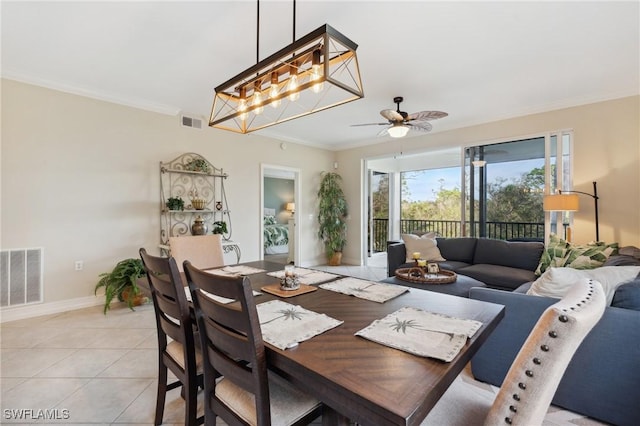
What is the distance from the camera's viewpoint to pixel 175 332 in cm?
147

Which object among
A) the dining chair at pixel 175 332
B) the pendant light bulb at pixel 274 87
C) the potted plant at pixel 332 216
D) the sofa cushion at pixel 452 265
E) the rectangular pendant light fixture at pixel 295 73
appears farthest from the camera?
the potted plant at pixel 332 216

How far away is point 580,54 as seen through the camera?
8.98 ft

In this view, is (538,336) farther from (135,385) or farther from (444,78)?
(444,78)

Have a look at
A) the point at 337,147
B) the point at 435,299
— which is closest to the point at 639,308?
the point at 435,299

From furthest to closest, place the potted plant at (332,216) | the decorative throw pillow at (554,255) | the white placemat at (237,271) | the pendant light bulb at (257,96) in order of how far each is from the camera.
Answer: the potted plant at (332,216) → the decorative throw pillow at (554,255) → the white placemat at (237,271) → the pendant light bulb at (257,96)

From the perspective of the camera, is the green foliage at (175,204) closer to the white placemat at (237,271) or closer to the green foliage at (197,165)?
the green foliage at (197,165)

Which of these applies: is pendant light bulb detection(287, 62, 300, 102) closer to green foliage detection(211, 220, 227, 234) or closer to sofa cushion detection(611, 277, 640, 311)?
sofa cushion detection(611, 277, 640, 311)

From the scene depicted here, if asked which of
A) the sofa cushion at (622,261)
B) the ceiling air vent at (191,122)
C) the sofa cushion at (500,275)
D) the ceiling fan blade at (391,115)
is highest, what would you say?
the ceiling air vent at (191,122)

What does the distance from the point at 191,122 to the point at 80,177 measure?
1.60 metres

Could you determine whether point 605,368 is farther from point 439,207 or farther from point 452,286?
point 439,207

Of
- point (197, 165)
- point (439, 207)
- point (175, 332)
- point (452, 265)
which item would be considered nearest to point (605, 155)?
point (452, 265)

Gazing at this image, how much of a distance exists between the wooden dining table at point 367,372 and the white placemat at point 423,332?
0.02 metres

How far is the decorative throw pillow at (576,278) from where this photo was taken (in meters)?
1.79

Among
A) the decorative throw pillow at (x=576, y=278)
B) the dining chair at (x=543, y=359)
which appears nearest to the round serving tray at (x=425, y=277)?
the decorative throw pillow at (x=576, y=278)
